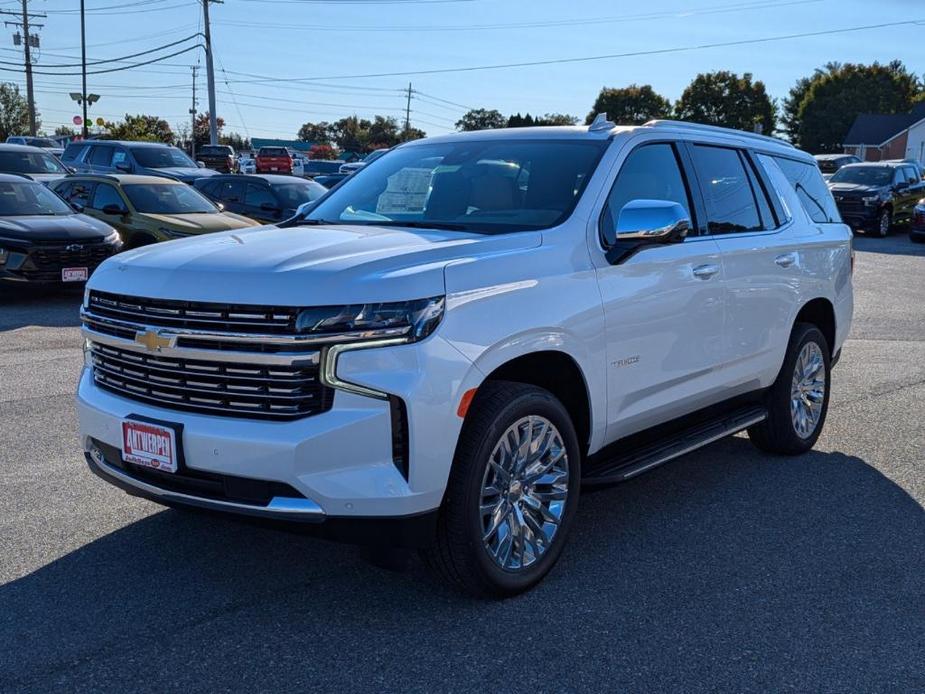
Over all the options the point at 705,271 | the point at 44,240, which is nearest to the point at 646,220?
the point at 705,271

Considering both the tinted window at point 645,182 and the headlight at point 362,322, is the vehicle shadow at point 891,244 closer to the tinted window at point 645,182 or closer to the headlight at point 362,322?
the tinted window at point 645,182

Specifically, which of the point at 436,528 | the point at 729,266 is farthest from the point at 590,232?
the point at 436,528

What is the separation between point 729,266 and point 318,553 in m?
2.66

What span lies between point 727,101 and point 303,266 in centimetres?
9648

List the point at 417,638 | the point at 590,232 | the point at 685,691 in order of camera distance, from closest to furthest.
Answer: the point at 685,691 < the point at 417,638 < the point at 590,232

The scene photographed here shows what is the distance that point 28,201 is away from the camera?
13195mm

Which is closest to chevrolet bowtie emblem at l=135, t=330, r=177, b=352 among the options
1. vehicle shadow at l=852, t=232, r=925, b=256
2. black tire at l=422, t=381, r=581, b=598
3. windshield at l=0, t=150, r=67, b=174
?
black tire at l=422, t=381, r=581, b=598

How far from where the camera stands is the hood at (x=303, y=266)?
11.5 feet

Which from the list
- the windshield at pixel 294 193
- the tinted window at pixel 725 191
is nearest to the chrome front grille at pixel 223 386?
the tinted window at pixel 725 191

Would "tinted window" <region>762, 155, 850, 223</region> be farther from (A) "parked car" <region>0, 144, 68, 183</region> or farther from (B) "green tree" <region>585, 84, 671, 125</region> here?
(B) "green tree" <region>585, 84, 671, 125</region>

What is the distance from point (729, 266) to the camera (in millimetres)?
5289

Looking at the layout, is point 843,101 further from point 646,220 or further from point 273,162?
point 646,220

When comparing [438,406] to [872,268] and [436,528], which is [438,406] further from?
[872,268]

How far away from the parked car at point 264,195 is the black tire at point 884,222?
1552cm
